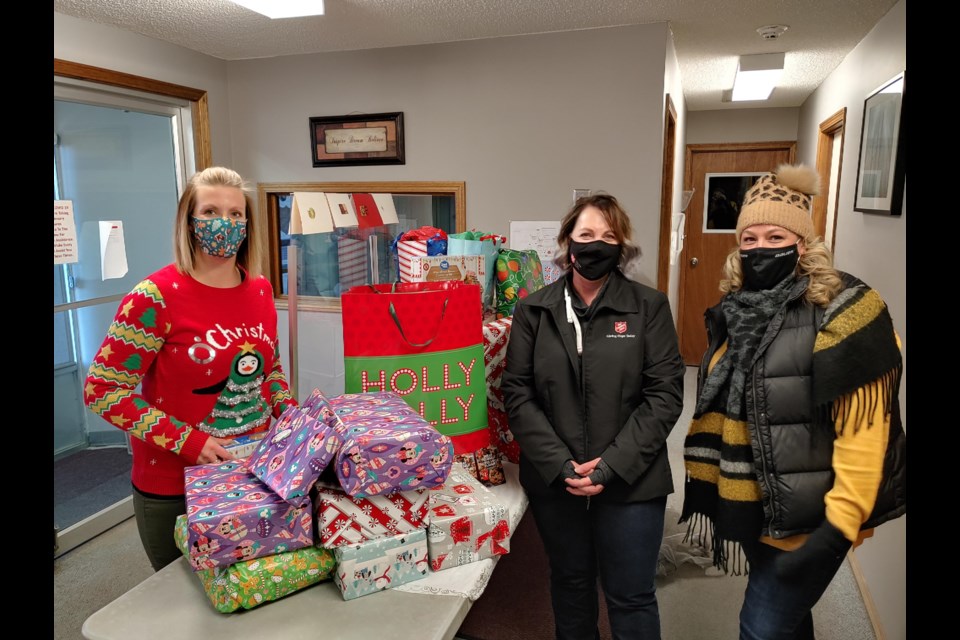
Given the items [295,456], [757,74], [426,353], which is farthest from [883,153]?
[295,456]

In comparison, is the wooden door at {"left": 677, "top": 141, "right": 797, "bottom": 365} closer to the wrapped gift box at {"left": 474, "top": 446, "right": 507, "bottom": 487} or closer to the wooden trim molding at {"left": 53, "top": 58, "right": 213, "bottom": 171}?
the wooden trim molding at {"left": 53, "top": 58, "right": 213, "bottom": 171}

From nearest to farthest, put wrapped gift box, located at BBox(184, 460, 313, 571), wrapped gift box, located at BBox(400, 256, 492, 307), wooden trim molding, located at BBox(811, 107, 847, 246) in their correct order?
wrapped gift box, located at BBox(184, 460, 313, 571)
wrapped gift box, located at BBox(400, 256, 492, 307)
wooden trim molding, located at BBox(811, 107, 847, 246)

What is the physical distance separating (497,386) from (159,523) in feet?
3.09

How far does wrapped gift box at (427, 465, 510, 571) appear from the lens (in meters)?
1.32

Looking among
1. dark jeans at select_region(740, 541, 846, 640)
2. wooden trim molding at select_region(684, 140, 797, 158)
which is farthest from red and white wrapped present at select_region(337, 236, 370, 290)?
wooden trim molding at select_region(684, 140, 797, 158)

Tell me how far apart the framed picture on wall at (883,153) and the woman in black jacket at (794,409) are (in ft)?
3.43

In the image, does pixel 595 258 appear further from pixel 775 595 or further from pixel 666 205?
pixel 666 205

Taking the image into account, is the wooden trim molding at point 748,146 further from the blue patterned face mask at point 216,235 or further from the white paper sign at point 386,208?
the blue patterned face mask at point 216,235

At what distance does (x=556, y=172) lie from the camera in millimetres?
3412

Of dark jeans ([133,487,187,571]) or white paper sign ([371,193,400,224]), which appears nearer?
dark jeans ([133,487,187,571])

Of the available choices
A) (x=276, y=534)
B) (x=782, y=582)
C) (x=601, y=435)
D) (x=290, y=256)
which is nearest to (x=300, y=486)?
(x=276, y=534)

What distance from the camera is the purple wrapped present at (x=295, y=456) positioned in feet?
3.84

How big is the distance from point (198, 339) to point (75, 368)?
2.15 metres

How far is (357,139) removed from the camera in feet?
12.2
